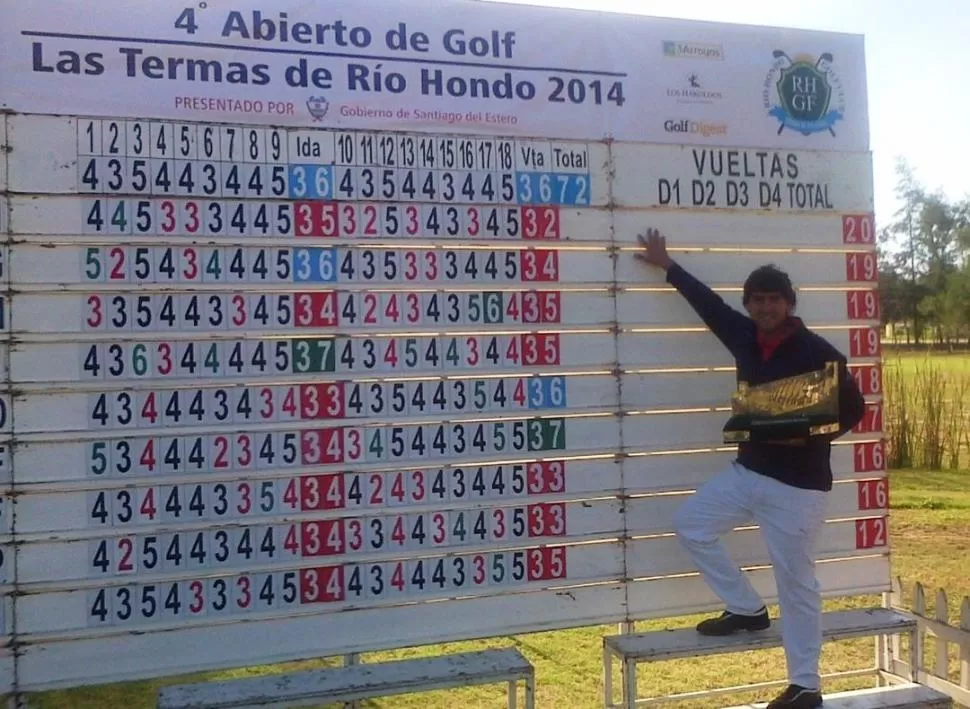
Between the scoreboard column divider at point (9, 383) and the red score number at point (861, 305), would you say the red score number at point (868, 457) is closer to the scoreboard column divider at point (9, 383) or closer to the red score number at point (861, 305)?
the red score number at point (861, 305)

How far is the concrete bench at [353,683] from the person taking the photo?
3.98 metres

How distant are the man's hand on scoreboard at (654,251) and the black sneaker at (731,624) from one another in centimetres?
172

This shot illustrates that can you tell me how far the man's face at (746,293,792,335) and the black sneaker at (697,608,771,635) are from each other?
1.38 meters

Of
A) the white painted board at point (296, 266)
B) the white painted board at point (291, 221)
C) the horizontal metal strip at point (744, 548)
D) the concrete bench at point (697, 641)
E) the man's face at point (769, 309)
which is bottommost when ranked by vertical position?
the concrete bench at point (697, 641)

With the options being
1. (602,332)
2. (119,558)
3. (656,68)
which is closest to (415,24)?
(656,68)

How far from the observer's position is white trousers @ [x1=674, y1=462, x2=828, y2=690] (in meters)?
4.32

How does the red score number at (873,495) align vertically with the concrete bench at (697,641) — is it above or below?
above

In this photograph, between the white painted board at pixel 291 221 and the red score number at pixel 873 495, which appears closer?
the white painted board at pixel 291 221

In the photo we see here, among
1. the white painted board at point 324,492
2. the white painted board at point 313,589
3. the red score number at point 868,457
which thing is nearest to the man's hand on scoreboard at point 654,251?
the white painted board at point 324,492

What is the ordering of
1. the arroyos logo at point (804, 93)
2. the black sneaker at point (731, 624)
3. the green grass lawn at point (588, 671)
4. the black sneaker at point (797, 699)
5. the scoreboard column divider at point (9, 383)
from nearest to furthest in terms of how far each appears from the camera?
the scoreboard column divider at point (9, 383)
the black sneaker at point (797, 699)
the black sneaker at point (731, 624)
the arroyos logo at point (804, 93)
the green grass lawn at point (588, 671)

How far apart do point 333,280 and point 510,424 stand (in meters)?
1.08

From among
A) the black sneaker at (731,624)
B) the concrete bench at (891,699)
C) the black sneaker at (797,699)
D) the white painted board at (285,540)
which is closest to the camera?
the white painted board at (285,540)

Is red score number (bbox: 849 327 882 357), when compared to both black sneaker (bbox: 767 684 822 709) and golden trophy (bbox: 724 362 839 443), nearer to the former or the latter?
golden trophy (bbox: 724 362 839 443)

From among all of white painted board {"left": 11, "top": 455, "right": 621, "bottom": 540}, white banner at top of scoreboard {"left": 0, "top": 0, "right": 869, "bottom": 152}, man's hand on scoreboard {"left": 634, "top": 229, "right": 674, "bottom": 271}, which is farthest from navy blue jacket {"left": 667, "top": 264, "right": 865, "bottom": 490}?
white banner at top of scoreboard {"left": 0, "top": 0, "right": 869, "bottom": 152}
